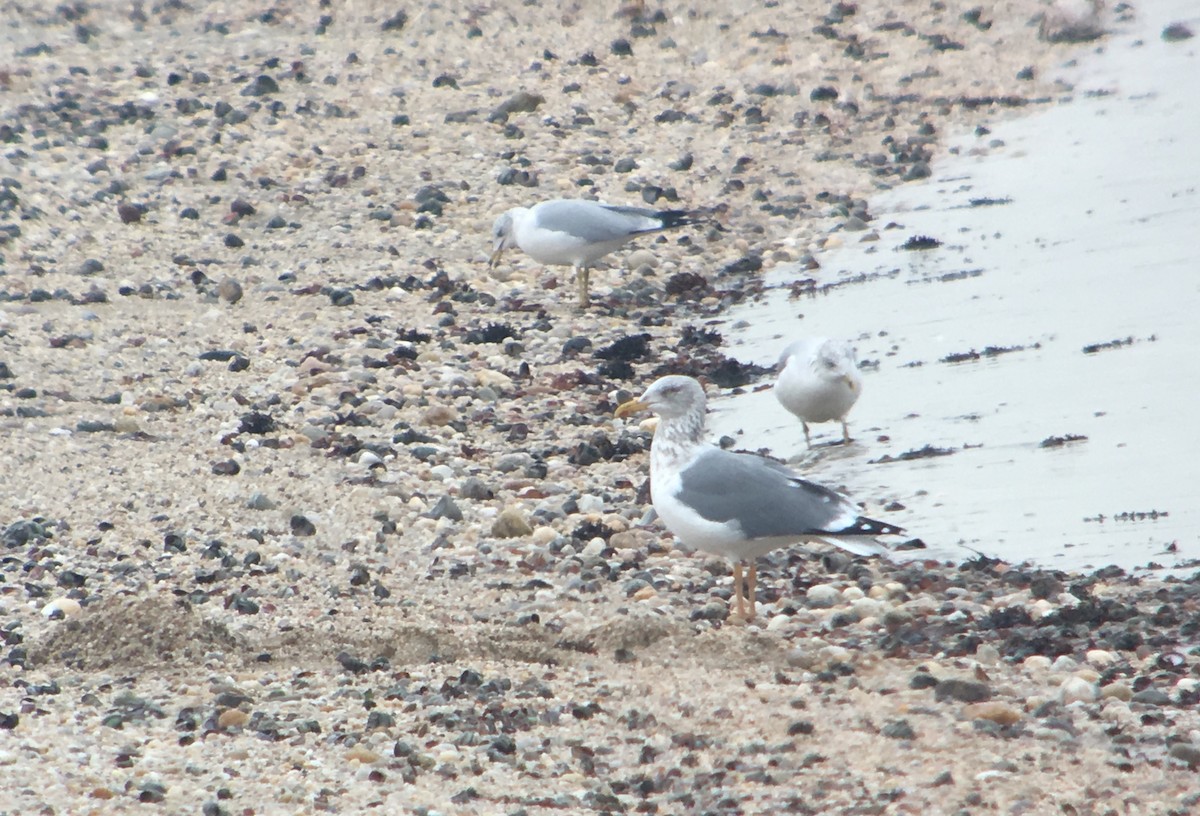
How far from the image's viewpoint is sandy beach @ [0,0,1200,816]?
494cm

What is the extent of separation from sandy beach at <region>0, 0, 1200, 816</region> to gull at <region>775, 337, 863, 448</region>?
67 centimetres

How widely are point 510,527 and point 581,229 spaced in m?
3.90

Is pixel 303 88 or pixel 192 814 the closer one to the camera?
pixel 192 814

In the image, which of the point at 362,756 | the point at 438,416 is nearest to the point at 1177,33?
the point at 438,416

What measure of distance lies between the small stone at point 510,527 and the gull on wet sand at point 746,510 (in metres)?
0.76

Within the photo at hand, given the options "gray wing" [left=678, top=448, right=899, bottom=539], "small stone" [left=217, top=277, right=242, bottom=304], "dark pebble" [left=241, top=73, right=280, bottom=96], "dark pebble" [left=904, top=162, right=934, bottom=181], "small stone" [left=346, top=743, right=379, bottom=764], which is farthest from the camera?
"dark pebble" [left=241, top=73, right=280, bottom=96]

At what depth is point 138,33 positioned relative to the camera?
54.6 feet

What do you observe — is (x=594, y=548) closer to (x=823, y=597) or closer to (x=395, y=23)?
(x=823, y=597)

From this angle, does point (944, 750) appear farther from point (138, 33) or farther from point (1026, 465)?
point (138, 33)

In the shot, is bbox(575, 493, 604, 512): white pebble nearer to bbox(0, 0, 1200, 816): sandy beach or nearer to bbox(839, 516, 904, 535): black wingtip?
bbox(0, 0, 1200, 816): sandy beach

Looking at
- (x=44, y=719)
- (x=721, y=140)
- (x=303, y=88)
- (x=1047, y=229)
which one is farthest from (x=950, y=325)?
(x=303, y=88)

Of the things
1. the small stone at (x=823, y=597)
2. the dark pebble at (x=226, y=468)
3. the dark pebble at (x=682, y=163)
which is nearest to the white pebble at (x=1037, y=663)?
the small stone at (x=823, y=597)

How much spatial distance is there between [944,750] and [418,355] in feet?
17.3

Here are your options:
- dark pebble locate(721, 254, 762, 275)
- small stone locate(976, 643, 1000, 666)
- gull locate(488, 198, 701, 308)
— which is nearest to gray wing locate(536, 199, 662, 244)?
gull locate(488, 198, 701, 308)
